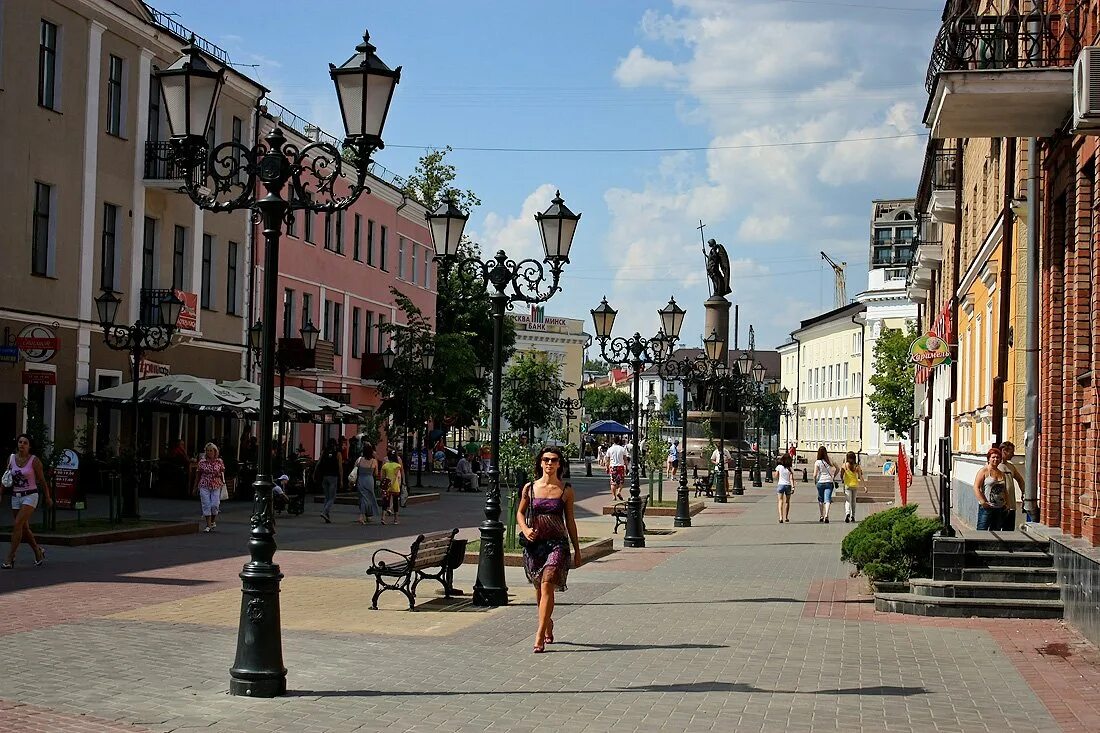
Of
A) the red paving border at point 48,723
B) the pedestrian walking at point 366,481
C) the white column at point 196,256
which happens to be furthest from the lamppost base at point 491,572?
the white column at point 196,256

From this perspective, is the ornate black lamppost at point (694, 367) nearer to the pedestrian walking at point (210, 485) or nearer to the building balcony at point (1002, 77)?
the pedestrian walking at point (210, 485)

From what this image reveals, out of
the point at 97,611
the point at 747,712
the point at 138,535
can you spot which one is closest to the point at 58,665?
the point at 97,611

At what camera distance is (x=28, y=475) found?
1684 cm

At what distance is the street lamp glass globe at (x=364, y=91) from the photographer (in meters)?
10.2

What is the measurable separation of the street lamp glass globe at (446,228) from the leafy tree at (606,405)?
12680 cm

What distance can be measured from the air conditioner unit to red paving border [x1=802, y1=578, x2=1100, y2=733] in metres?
4.75

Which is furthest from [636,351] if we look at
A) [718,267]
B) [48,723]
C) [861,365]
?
[861,365]

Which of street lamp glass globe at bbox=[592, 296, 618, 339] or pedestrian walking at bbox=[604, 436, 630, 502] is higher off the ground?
street lamp glass globe at bbox=[592, 296, 618, 339]

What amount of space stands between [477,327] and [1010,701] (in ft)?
190

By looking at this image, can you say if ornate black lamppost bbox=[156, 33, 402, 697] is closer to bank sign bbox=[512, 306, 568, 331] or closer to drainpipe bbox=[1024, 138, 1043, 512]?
drainpipe bbox=[1024, 138, 1043, 512]

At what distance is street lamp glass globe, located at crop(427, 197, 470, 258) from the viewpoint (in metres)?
16.4

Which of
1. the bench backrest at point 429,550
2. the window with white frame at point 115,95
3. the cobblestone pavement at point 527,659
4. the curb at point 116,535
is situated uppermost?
the window with white frame at point 115,95

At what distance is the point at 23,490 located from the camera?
661 inches

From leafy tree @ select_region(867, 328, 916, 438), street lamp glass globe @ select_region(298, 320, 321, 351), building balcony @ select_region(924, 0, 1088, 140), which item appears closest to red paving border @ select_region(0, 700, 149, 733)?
building balcony @ select_region(924, 0, 1088, 140)
